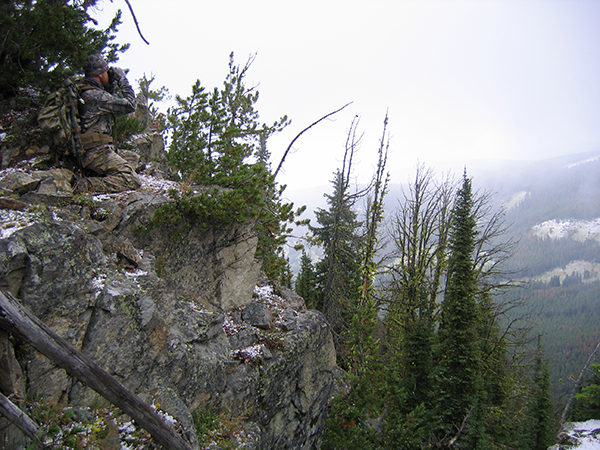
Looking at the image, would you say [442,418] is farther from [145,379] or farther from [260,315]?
[145,379]

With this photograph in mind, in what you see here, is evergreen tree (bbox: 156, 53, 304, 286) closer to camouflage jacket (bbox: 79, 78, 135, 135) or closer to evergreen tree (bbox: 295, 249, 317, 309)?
camouflage jacket (bbox: 79, 78, 135, 135)

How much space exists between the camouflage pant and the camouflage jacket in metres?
0.57

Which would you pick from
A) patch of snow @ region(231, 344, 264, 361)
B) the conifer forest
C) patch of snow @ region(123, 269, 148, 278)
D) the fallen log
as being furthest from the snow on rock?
patch of snow @ region(123, 269, 148, 278)

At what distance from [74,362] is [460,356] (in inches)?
635

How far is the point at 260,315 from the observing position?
952 centimetres

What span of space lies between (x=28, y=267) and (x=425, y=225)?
1794 cm

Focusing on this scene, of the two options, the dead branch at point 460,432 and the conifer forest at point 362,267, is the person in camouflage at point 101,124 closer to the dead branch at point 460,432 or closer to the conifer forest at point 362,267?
the conifer forest at point 362,267

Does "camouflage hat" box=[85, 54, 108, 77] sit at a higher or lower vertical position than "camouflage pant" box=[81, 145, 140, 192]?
higher

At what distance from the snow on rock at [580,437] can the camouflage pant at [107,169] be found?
17636 millimetres

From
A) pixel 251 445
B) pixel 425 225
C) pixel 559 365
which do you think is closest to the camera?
pixel 251 445

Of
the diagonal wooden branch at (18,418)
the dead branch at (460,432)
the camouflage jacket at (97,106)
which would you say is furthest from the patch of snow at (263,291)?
the dead branch at (460,432)

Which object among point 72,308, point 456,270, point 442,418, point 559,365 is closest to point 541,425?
point 442,418

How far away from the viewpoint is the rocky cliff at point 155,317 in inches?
185

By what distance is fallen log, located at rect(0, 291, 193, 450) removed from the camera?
3768mm
